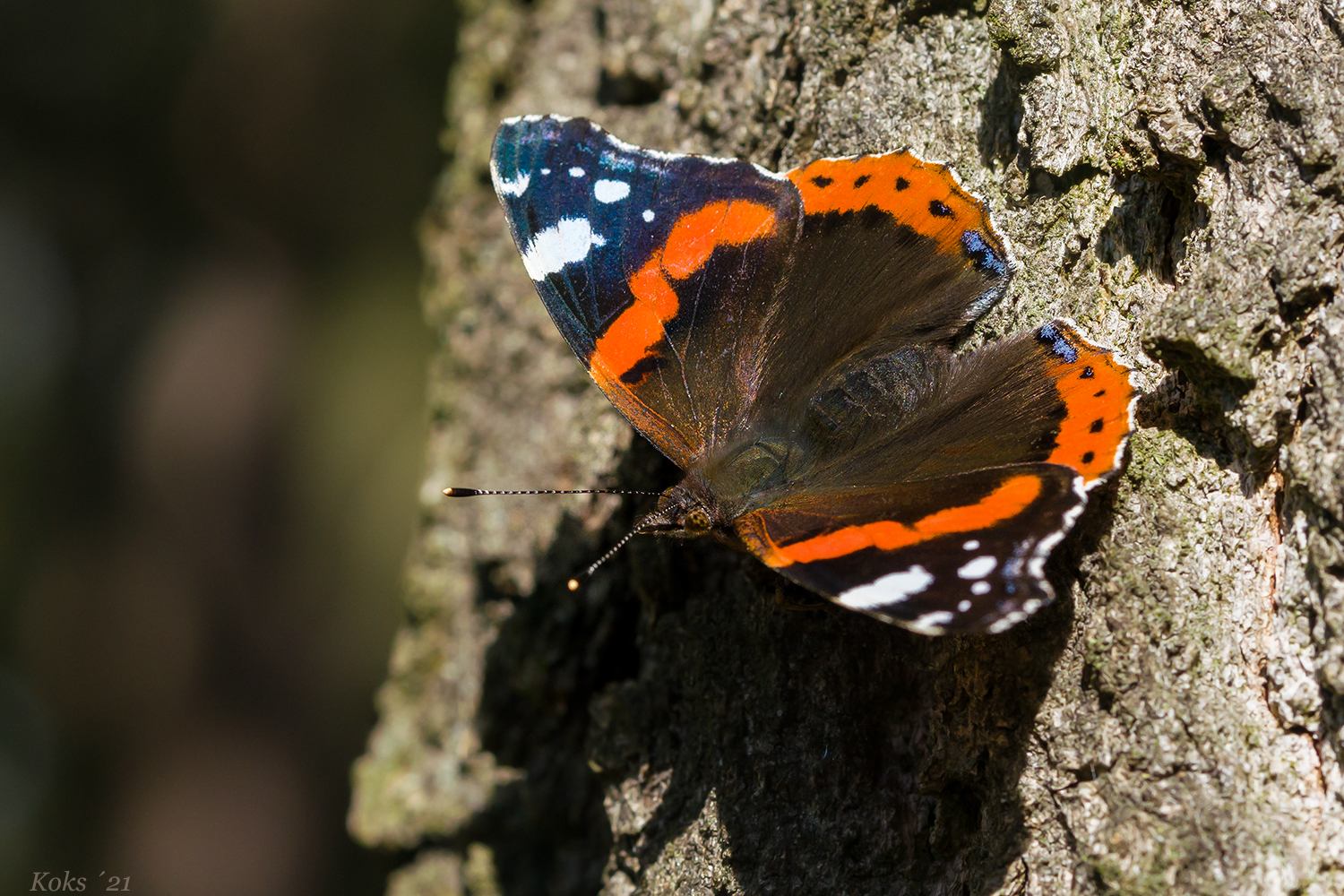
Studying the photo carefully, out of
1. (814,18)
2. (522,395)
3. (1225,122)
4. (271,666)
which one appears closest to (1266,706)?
(1225,122)

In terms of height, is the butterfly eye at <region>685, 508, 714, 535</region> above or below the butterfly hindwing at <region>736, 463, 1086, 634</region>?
above

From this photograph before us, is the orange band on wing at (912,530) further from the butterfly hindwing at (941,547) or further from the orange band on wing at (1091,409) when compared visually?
the orange band on wing at (1091,409)

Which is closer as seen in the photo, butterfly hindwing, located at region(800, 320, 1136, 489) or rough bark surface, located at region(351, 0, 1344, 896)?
rough bark surface, located at region(351, 0, 1344, 896)

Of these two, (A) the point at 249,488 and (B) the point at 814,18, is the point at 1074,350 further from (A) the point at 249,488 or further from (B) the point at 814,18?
(A) the point at 249,488

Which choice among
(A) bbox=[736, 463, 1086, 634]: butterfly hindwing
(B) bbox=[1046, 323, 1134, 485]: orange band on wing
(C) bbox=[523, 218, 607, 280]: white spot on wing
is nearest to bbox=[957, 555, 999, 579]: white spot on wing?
(A) bbox=[736, 463, 1086, 634]: butterfly hindwing

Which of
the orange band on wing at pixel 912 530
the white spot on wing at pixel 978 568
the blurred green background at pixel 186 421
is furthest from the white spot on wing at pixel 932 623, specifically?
the blurred green background at pixel 186 421

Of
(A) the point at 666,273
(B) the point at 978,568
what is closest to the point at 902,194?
(A) the point at 666,273

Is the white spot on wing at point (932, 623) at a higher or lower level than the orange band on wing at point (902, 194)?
lower

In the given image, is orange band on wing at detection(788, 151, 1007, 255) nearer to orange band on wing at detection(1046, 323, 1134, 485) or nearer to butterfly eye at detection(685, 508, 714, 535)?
orange band on wing at detection(1046, 323, 1134, 485)
